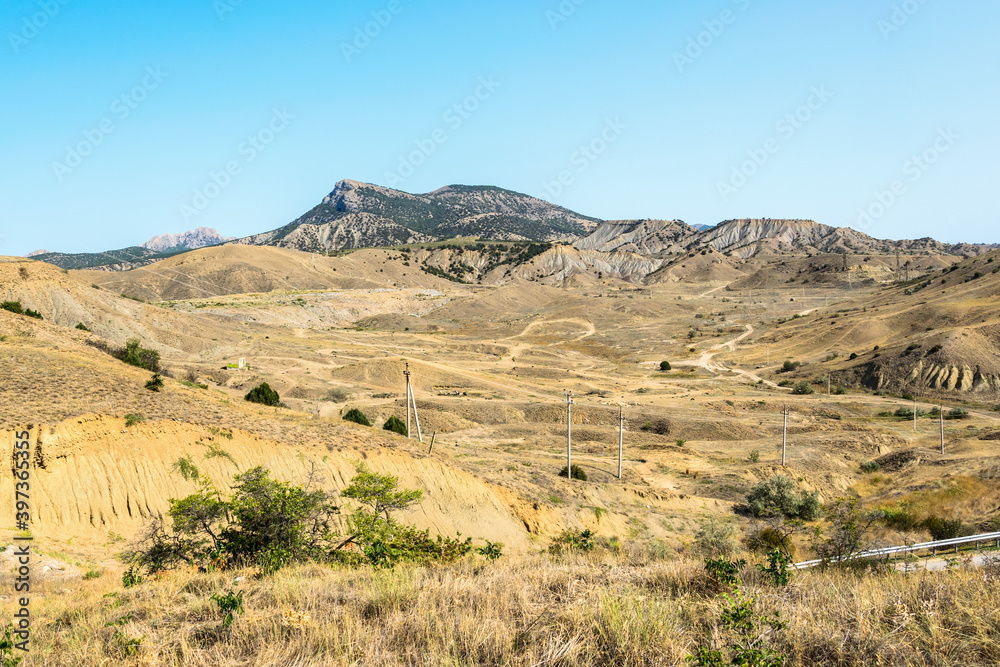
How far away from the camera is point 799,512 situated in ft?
97.3

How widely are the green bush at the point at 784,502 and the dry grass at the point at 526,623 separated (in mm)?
24133

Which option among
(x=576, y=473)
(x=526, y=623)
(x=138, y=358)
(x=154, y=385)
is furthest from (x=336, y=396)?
(x=526, y=623)

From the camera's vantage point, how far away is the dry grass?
521 centimetres

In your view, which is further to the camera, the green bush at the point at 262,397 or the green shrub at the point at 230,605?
the green bush at the point at 262,397

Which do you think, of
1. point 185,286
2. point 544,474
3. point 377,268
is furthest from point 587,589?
point 377,268

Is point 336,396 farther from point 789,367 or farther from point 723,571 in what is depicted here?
point 789,367

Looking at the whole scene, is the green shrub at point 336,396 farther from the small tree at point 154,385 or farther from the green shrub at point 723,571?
the green shrub at point 723,571

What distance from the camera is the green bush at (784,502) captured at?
2938 centimetres

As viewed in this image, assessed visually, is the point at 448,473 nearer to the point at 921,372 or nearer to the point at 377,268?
the point at 921,372

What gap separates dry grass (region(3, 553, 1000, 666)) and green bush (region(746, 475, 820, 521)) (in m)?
24.1

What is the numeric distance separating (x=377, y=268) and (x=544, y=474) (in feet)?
497

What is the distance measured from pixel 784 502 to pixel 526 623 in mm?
28198

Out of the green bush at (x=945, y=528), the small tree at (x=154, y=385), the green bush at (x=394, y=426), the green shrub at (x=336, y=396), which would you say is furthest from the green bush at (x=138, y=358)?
the green bush at (x=945, y=528)

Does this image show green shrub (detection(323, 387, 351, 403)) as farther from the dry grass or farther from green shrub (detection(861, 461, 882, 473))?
the dry grass
